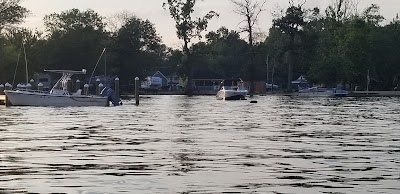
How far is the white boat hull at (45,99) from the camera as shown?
70.6 meters

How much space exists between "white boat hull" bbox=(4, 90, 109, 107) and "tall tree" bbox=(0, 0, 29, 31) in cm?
4505

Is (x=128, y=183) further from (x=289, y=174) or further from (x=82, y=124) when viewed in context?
(x=82, y=124)

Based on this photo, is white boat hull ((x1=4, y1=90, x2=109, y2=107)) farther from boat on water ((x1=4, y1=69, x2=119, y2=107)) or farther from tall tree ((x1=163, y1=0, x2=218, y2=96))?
tall tree ((x1=163, y1=0, x2=218, y2=96))

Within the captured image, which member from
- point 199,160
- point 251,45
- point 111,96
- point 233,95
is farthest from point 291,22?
point 199,160

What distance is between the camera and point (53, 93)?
71.7m

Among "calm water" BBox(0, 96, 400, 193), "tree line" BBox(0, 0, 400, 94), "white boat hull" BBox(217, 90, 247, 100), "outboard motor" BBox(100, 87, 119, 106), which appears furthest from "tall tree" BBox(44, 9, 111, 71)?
"calm water" BBox(0, 96, 400, 193)

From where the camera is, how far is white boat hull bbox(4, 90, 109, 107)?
7062cm

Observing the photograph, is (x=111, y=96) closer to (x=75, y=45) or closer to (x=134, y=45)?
(x=75, y=45)

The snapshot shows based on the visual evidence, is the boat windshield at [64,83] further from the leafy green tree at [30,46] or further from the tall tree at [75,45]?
the tall tree at [75,45]

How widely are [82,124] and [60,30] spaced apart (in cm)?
11237

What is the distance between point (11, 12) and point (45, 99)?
154 feet

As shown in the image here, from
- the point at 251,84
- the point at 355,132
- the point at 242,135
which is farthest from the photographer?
the point at 251,84

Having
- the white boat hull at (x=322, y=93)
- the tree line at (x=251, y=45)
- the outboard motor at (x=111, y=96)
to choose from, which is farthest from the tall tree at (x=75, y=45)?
the outboard motor at (x=111, y=96)

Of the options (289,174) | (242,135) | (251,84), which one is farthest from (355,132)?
(251,84)
